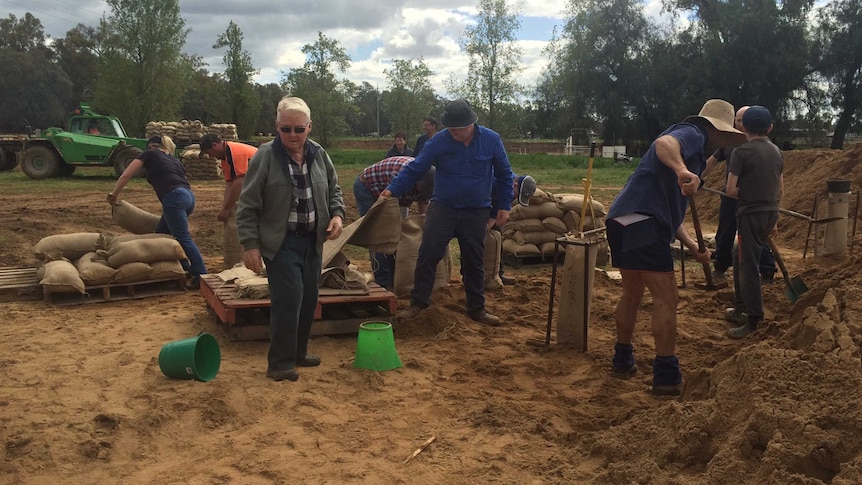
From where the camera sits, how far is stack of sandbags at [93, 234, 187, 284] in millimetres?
6570

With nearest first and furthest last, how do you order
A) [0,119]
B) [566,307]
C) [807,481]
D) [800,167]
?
[807,481]
[566,307]
[800,167]
[0,119]

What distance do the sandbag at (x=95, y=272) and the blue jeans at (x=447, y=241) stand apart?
9.55ft

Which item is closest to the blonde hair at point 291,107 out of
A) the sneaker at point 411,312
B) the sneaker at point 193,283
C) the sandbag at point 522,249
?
the sneaker at point 411,312

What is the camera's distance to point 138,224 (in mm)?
7555

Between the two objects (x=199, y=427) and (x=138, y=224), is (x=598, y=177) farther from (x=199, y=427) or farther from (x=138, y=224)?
(x=199, y=427)


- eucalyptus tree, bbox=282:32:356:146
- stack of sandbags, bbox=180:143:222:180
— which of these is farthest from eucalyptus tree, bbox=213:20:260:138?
stack of sandbags, bbox=180:143:222:180

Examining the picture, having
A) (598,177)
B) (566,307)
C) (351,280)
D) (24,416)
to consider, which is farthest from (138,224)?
(598,177)

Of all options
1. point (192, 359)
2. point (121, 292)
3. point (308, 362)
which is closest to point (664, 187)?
point (308, 362)

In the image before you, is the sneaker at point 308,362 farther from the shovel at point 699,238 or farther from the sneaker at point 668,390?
the shovel at point 699,238

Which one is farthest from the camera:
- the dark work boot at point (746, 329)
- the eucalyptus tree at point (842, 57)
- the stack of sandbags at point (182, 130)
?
the eucalyptus tree at point (842, 57)

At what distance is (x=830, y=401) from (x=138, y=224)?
22.1 ft

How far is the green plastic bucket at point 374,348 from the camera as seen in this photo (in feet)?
15.1

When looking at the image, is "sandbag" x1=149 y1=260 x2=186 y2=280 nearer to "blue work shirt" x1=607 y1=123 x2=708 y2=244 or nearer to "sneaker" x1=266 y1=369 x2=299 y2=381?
"sneaker" x1=266 y1=369 x2=299 y2=381

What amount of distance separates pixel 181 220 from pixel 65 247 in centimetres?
109
